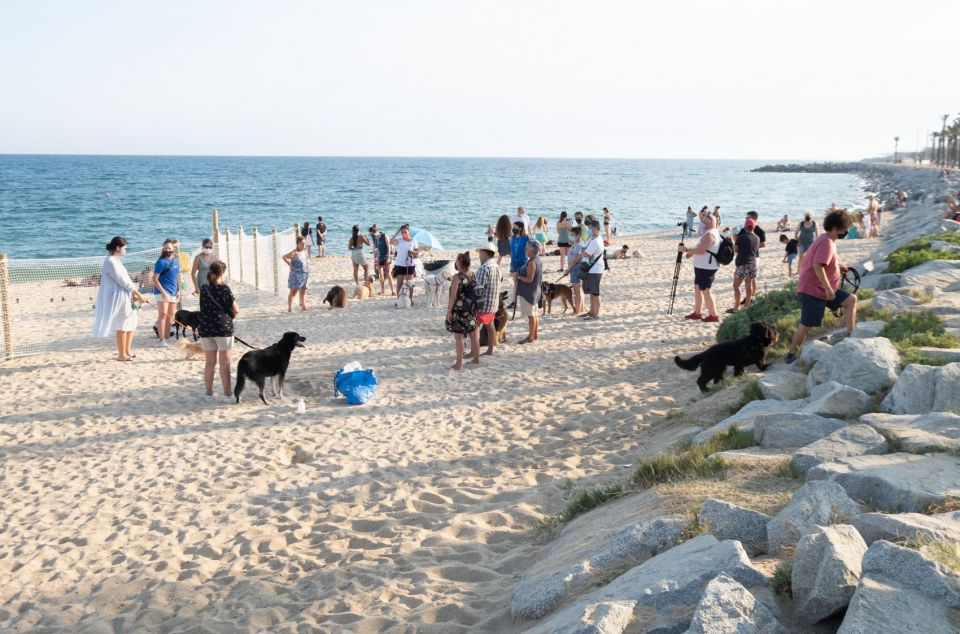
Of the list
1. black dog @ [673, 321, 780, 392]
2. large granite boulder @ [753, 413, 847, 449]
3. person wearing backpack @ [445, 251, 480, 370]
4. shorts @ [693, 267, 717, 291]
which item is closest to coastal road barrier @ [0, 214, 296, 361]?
person wearing backpack @ [445, 251, 480, 370]

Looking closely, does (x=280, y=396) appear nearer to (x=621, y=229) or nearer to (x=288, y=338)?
(x=288, y=338)

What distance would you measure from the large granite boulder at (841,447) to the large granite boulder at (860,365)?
54.1 inches

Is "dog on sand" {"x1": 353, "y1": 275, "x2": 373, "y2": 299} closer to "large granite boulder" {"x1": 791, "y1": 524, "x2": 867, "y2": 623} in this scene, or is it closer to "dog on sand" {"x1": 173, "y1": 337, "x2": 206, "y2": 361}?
"dog on sand" {"x1": 173, "y1": 337, "x2": 206, "y2": 361}

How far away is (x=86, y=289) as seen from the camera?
1881 cm

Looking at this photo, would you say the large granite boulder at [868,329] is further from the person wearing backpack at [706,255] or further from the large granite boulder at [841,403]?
the person wearing backpack at [706,255]

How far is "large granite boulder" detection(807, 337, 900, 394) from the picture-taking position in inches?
234

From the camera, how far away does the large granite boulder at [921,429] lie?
14.2 ft

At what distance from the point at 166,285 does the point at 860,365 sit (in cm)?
1001

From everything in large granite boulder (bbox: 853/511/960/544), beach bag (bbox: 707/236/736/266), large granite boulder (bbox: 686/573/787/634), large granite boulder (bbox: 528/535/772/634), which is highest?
beach bag (bbox: 707/236/736/266)

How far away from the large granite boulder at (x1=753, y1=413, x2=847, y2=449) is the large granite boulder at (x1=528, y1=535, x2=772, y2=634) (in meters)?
2.06

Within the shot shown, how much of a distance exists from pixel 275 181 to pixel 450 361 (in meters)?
82.1

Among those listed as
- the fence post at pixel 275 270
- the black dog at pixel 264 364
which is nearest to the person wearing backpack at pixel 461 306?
the black dog at pixel 264 364

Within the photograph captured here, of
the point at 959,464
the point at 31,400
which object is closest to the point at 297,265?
the point at 31,400

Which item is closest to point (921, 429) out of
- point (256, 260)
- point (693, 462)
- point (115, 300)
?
point (693, 462)
